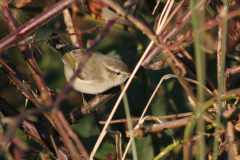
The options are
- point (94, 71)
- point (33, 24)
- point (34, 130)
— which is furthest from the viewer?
point (94, 71)

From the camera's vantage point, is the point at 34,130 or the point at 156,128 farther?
the point at 34,130

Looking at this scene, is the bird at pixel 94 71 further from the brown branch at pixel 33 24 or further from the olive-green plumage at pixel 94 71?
the brown branch at pixel 33 24

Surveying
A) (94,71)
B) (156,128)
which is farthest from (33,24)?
(94,71)

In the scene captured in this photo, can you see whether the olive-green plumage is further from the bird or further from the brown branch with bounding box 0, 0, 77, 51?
the brown branch with bounding box 0, 0, 77, 51

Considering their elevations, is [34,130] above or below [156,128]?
above

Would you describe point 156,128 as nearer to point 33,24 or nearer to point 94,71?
point 33,24

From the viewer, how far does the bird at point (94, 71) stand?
294 cm

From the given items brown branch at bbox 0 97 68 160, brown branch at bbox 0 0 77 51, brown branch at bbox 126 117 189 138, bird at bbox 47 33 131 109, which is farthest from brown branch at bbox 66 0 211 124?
brown branch at bbox 0 0 77 51

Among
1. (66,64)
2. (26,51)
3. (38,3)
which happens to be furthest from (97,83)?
(38,3)

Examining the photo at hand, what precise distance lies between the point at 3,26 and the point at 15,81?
218 cm

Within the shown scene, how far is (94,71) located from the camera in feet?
10.7

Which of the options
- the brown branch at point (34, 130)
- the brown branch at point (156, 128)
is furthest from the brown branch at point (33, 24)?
the brown branch at point (156, 128)

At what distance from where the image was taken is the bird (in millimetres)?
2938

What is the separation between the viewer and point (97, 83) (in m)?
3.04
